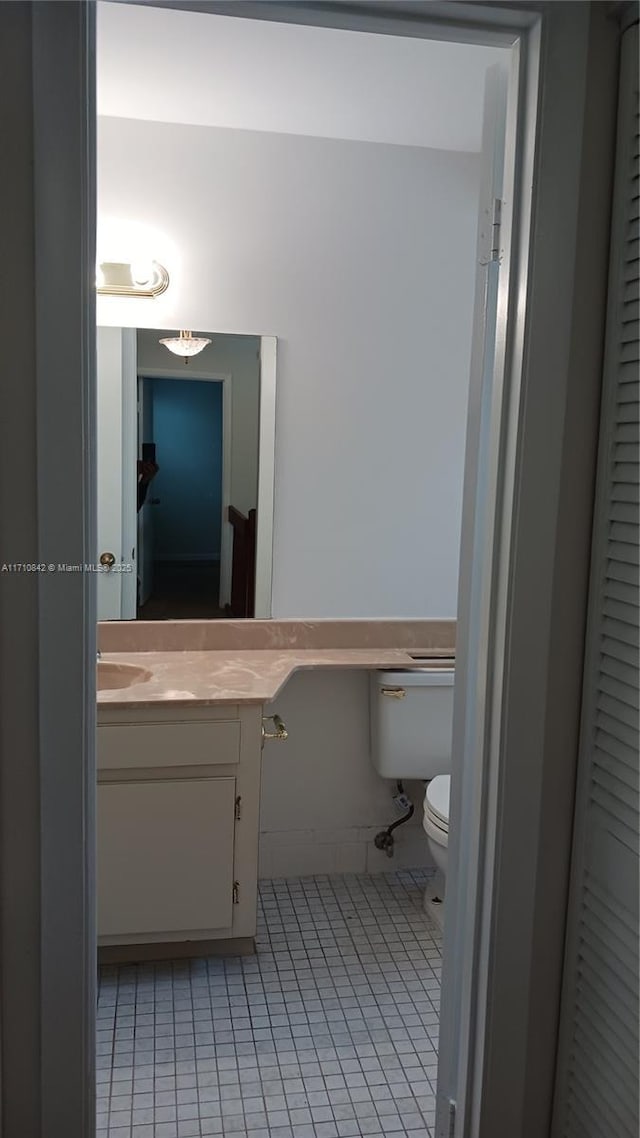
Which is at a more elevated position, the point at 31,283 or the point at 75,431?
the point at 31,283

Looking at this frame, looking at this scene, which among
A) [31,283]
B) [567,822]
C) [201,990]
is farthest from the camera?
[201,990]

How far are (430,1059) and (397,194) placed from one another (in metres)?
2.34

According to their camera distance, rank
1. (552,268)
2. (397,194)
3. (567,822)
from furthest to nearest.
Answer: (397,194), (567,822), (552,268)

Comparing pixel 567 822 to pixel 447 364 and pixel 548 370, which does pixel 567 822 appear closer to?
pixel 548 370

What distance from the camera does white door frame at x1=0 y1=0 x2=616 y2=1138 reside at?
116 centimetres

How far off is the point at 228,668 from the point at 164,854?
522mm

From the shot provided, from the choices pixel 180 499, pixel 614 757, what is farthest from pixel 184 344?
pixel 614 757

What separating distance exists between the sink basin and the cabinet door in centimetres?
35

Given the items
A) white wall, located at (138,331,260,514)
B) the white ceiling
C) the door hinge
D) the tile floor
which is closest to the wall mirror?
white wall, located at (138,331,260,514)

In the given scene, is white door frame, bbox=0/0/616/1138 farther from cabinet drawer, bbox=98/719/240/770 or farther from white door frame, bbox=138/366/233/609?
white door frame, bbox=138/366/233/609

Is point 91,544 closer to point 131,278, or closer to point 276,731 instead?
point 276,731

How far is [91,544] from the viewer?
1232 millimetres

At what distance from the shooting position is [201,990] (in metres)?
2.37

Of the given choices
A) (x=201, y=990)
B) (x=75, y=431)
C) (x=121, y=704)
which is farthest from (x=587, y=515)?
(x=201, y=990)
